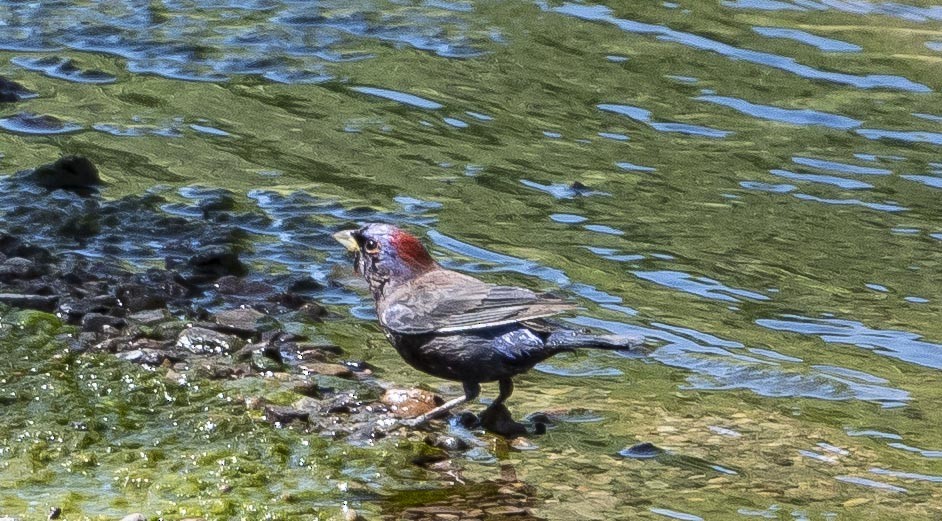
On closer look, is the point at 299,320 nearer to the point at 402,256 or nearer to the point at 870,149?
the point at 402,256

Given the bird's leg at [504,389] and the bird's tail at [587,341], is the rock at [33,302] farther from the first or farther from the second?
the bird's tail at [587,341]

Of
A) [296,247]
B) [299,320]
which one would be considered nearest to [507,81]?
[296,247]

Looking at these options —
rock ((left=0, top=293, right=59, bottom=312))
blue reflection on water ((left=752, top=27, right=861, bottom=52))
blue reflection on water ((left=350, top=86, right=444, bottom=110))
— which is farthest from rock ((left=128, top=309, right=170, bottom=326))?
blue reflection on water ((left=752, top=27, right=861, bottom=52))

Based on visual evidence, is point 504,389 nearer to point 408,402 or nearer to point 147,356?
point 408,402

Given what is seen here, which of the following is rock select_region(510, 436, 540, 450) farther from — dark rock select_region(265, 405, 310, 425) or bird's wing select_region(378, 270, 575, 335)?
dark rock select_region(265, 405, 310, 425)

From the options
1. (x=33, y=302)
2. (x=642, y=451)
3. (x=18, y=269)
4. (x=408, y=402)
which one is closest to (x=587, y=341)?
(x=642, y=451)

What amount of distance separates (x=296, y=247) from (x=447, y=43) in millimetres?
4682

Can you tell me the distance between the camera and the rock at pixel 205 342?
7.02 m

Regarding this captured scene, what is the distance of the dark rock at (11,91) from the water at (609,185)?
0.46 ft

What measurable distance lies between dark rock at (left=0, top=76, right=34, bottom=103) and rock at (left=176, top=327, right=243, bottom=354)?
18.0 ft

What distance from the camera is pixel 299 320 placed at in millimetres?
7855

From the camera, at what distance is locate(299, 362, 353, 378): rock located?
6.96 m

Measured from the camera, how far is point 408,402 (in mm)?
6637

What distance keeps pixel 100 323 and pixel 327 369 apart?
1.08 m
